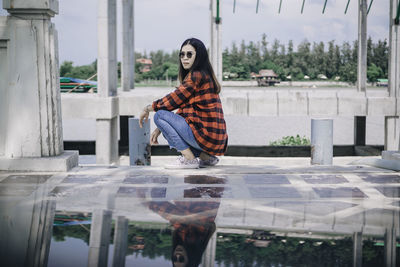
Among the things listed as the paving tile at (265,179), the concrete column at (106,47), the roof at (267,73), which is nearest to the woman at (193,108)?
the paving tile at (265,179)

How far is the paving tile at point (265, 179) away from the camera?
5.55 meters

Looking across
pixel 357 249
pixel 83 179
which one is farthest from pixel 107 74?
pixel 357 249

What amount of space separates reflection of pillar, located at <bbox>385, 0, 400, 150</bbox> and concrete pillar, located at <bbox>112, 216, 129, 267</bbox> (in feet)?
45.3

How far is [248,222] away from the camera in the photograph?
3.96m

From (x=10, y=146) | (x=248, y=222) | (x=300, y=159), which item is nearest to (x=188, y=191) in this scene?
(x=248, y=222)

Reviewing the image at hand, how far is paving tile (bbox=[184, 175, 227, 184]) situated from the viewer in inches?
217

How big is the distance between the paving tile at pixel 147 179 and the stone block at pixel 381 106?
11.5 m

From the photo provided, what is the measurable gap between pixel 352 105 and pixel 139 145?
784 cm

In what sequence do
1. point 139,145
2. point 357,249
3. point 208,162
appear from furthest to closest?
point 139,145
point 208,162
point 357,249

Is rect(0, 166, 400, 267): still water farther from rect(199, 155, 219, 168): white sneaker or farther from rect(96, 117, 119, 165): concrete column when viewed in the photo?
rect(96, 117, 119, 165): concrete column

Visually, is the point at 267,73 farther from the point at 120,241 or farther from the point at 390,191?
the point at 120,241

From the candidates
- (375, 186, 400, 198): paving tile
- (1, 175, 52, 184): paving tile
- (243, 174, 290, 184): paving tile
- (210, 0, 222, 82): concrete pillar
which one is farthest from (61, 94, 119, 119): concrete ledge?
(375, 186, 400, 198): paving tile

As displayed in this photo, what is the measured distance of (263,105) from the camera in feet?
51.8

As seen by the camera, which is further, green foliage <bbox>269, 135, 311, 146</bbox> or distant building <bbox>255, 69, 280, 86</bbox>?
distant building <bbox>255, 69, 280, 86</bbox>
